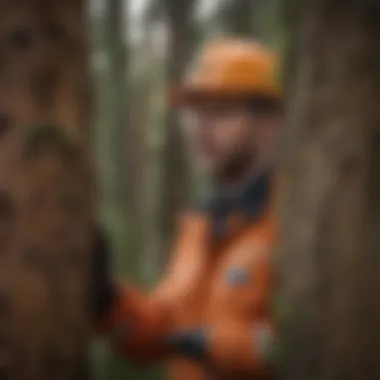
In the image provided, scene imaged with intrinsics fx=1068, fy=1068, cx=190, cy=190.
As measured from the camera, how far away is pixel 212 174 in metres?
1.08

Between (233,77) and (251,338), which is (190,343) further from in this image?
(233,77)

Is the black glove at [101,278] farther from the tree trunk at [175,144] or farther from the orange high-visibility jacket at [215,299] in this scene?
the tree trunk at [175,144]

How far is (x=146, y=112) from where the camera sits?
6.57ft

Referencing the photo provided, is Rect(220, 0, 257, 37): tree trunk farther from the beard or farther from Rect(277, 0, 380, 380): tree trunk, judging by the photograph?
Rect(277, 0, 380, 380): tree trunk

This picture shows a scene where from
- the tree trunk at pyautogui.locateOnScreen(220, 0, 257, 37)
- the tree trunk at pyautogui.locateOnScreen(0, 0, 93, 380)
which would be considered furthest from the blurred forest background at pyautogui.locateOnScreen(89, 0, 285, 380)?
the tree trunk at pyautogui.locateOnScreen(0, 0, 93, 380)

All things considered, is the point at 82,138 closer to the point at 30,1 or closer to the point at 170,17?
the point at 30,1

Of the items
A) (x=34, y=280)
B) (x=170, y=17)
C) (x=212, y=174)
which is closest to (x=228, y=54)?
(x=212, y=174)

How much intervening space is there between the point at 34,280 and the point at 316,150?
0.70 ft

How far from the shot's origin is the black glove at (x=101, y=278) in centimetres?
89

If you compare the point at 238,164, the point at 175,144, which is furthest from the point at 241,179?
the point at 175,144

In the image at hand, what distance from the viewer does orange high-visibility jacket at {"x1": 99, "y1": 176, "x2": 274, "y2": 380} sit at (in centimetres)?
98

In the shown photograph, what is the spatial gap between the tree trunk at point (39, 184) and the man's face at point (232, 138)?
32 cm

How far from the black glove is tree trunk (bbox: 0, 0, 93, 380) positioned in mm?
105

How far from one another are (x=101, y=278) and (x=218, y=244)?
0.16 m
